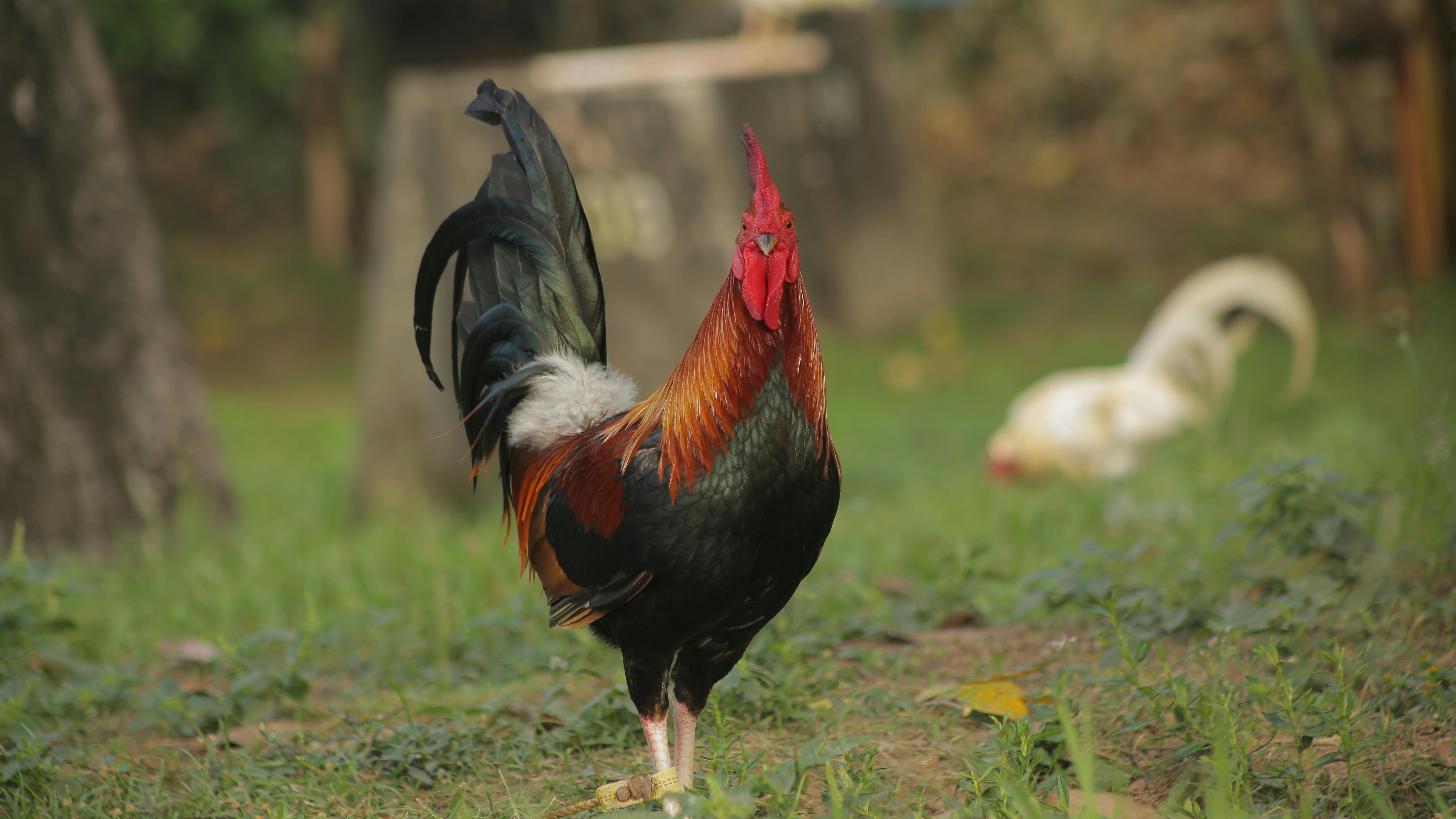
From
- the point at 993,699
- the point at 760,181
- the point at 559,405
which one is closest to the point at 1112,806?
the point at 993,699

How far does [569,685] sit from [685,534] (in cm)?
114

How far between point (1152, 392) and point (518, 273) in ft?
14.0

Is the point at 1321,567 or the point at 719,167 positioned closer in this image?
the point at 1321,567

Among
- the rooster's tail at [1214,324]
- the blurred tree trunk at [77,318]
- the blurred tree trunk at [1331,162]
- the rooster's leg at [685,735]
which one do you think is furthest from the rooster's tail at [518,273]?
the blurred tree trunk at [1331,162]

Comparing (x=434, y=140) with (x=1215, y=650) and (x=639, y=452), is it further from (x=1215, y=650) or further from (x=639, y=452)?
(x=1215, y=650)

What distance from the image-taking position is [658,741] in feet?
7.96

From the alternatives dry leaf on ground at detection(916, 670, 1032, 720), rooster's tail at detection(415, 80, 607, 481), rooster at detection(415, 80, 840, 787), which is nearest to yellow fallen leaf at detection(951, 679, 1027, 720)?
dry leaf on ground at detection(916, 670, 1032, 720)

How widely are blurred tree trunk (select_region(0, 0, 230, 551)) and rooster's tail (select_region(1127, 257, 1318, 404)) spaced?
16.6ft

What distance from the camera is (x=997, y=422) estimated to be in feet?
26.8

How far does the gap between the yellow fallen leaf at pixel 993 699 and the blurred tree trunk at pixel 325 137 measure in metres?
11.9

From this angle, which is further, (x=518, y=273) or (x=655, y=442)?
(x=518, y=273)

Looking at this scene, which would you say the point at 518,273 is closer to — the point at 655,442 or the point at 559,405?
the point at 559,405

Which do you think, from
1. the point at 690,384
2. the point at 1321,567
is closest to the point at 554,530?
the point at 690,384

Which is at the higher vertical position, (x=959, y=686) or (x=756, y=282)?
(x=756, y=282)
